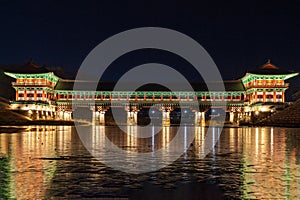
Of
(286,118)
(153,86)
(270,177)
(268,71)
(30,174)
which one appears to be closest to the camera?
(270,177)

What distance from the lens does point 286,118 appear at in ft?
217

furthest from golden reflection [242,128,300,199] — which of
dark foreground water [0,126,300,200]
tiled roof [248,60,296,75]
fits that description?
tiled roof [248,60,296,75]

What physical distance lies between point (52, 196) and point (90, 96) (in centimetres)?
8296

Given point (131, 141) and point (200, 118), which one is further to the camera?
point (200, 118)

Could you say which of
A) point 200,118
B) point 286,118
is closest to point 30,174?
point 286,118

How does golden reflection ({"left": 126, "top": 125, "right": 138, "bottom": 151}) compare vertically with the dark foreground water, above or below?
below

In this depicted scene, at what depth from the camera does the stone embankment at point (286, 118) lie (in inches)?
2440

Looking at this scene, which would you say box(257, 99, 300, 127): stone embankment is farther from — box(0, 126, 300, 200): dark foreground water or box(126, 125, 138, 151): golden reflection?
box(0, 126, 300, 200): dark foreground water

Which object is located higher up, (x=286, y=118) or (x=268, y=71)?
(x=268, y=71)

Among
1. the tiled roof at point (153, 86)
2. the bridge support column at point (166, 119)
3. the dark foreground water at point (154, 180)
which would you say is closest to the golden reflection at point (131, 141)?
the dark foreground water at point (154, 180)

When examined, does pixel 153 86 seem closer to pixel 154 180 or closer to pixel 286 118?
pixel 286 118

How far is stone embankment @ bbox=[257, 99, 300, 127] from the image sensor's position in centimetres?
6197

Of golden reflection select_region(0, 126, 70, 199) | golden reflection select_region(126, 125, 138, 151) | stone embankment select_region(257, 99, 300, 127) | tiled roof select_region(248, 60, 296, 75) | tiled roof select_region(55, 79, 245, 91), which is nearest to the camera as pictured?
golden reflection select_region(0, 126, 70, 199)

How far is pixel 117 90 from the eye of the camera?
91.2m
